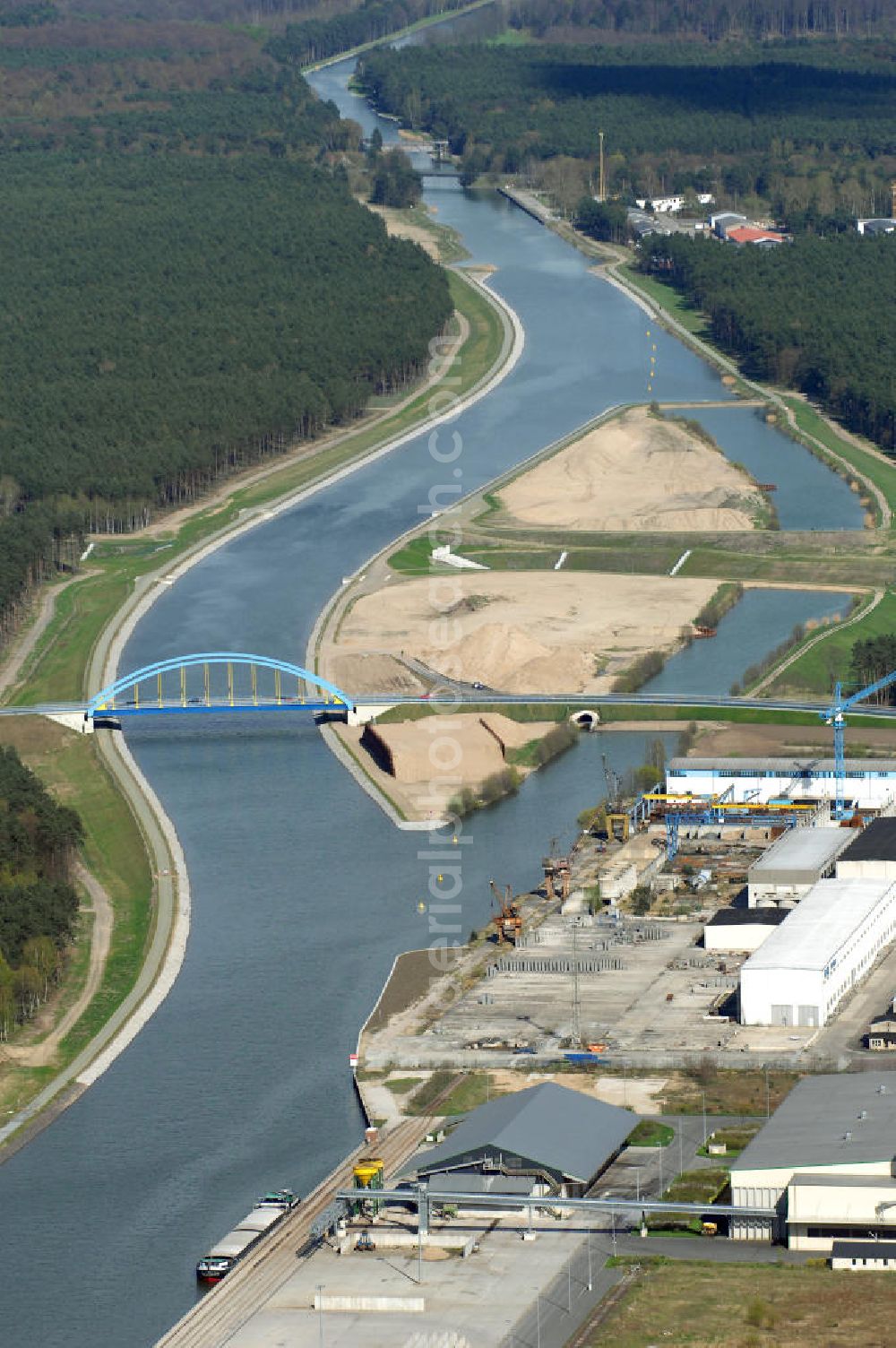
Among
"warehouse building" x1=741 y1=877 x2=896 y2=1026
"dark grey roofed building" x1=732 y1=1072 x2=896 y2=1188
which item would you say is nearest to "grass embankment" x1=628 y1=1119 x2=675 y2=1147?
"dark grey roofed building" x1=732 y1=1072 x2=896 y2=1188

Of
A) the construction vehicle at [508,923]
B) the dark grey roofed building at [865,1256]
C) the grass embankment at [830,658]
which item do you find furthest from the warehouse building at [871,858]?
the dark grey roofed building at [865,1256]

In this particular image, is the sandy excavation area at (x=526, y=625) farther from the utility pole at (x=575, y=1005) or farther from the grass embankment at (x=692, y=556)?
the utility pole at (x=575, y=1005)

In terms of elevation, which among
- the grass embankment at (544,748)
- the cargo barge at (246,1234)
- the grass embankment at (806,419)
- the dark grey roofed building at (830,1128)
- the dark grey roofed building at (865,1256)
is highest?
the dark grey roofed building at (830,1128)

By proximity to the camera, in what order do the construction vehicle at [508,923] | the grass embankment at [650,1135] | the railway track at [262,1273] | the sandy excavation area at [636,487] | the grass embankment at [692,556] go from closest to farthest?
the railway track at [262,1273] < the grass embankment at [650,1135] < the construction vehicle at [508,923] < the grass embankment at [692,556] < the sandy excavation area at [636,487]

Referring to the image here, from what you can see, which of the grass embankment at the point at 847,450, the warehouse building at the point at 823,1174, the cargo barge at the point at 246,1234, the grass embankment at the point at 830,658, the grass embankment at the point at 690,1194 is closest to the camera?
the warehouse building at the point at 823,1174

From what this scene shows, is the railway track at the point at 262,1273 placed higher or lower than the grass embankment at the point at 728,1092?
higher

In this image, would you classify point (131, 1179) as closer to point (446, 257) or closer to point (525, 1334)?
point (525, 1334)
